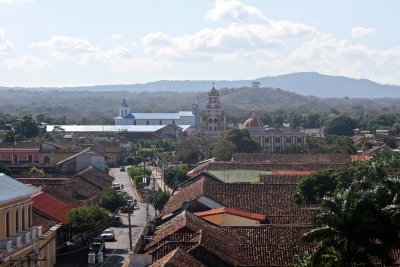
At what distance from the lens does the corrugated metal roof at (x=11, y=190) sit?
22.5 meters

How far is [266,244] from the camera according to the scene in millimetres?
26219

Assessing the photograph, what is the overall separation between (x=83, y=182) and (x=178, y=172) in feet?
36.8

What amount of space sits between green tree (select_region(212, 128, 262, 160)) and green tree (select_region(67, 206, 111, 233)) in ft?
118

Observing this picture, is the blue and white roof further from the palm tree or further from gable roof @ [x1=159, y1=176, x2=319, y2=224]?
the palm tree

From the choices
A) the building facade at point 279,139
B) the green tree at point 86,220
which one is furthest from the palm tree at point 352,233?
the building facade at point 279,139

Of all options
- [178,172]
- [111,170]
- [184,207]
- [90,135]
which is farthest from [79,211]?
[90,135]

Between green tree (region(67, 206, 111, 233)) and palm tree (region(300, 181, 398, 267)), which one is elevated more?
palm tree (region(300, 181, 398, 267))

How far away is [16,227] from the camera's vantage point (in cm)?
2370

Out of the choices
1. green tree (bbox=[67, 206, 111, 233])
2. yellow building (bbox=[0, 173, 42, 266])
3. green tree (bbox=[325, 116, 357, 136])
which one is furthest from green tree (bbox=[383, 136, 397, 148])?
yellow building (bbox=[0, 173, 42, 266])

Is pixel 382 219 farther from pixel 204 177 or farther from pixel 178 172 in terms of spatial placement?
pixel 178 172

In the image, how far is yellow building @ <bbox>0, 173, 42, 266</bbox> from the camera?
22.0 metres

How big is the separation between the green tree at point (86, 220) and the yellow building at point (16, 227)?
700 centimetres

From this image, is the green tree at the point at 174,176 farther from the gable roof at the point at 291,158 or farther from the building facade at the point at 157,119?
the building facade at the point at 157,119

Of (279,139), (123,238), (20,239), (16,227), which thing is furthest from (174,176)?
(279,139)
